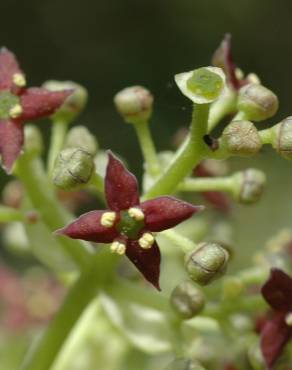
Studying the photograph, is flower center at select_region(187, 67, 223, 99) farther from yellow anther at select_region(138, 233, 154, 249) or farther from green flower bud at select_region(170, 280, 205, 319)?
green flower bud at select_region(170, 280, 205, 319)

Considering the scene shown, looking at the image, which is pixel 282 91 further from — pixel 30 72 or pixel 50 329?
pixel 50 329

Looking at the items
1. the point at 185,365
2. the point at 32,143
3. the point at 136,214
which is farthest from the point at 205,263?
the point at 32,143

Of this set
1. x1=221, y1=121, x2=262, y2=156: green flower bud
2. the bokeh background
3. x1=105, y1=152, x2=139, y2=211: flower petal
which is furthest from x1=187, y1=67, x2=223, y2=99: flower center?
the bokeh background

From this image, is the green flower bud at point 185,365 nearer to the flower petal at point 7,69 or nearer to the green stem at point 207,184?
the green stem at point 207,184

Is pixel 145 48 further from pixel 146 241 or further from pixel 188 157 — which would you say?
pixel 146 241

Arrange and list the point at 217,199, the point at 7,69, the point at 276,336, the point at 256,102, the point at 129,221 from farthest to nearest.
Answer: the point at 217,199, the point at 7,69, the point at 276,336, the point at 256,102, the point at 129,221

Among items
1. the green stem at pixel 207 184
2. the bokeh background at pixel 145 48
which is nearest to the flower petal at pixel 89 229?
the green stem at pixel 207 184

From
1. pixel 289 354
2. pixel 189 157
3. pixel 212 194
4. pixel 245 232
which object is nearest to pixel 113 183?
pixel 189 157
